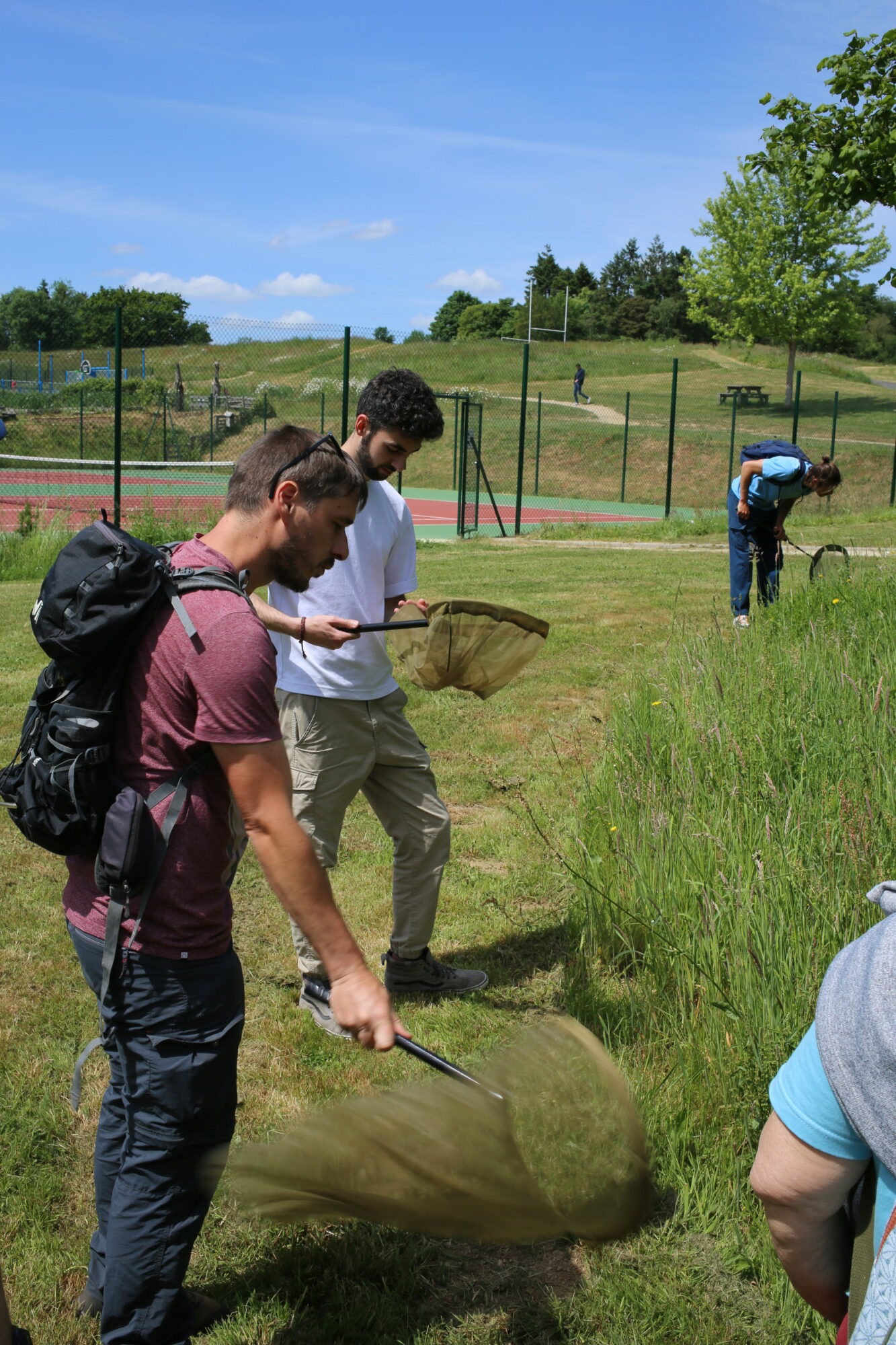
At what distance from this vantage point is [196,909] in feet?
6.79

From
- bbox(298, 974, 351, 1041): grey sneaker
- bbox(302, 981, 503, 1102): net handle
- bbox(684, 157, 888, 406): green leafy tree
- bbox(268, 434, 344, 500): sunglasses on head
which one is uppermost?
bbox(684, 157, 888, 406): green leafy tree

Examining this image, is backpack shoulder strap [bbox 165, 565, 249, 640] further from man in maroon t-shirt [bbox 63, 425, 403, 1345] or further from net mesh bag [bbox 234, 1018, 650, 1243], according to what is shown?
net mesh bag [bbox 234, 1018, 650, 1243]

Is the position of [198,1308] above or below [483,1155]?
below

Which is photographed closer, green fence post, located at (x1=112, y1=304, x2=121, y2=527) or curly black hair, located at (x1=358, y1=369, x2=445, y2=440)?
curly black hair, located at (x1=358, y1=369, x2=445, y2=440)

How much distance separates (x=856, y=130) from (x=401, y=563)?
5.82 m

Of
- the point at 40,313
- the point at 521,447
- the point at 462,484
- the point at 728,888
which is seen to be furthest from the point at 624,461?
the point at 40,313

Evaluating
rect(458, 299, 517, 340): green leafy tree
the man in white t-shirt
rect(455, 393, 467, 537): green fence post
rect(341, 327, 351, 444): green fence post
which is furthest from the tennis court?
rect(458, 299, 517, 340): green leafy tree

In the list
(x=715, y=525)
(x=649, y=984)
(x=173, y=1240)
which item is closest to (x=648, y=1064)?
(x=649, y=984)

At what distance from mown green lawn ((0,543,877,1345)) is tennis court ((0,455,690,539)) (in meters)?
9.44

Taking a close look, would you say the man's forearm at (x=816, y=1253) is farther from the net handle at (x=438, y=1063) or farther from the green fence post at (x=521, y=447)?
the green fence post at (x=521, y=447)

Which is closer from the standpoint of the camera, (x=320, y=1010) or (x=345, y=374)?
(x=320, y=1010)

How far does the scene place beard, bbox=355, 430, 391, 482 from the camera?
352 centimetres

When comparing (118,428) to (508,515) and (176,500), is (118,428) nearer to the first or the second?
(176,500)

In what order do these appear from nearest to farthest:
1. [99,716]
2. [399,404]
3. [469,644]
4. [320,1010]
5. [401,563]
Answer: [99,716]
[399,404]
[320,1010]
[401,563]
[469,644]
